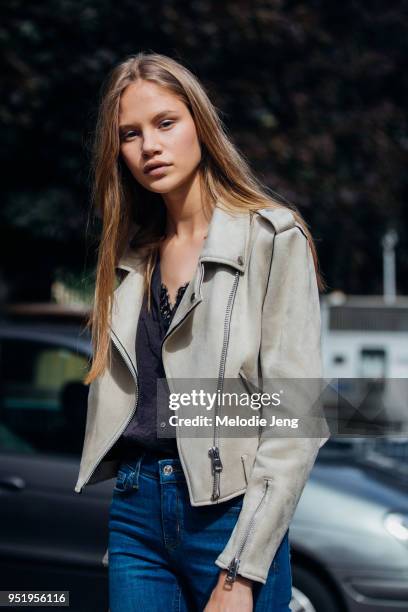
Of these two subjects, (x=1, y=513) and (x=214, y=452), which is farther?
(x=1, y=513)

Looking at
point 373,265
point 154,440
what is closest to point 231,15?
point 373,265

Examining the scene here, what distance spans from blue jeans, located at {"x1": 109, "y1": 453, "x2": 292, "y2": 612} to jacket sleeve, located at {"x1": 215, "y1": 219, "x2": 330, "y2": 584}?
0.07m

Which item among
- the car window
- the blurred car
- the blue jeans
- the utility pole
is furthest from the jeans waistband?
the utility pole

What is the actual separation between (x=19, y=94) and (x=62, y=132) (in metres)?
0.48

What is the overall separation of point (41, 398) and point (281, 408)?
4001mm

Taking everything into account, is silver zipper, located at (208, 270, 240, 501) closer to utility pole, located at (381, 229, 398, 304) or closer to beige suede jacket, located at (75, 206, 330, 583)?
beige suede jacket, located at (75, 206, 330, 583)

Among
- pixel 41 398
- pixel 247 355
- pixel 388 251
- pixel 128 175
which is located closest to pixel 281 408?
pixel 247 355

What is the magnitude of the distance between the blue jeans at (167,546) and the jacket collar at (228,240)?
407 millimetres

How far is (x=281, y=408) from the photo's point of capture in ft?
6.55

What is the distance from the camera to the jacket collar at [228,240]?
6.88 ft

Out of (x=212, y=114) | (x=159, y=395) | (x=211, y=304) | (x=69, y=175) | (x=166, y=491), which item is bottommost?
(x=166, y=491)

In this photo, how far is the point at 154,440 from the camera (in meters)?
2.10

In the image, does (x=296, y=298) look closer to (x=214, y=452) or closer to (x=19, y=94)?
(x=214, y=452)

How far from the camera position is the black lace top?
2109 mm
